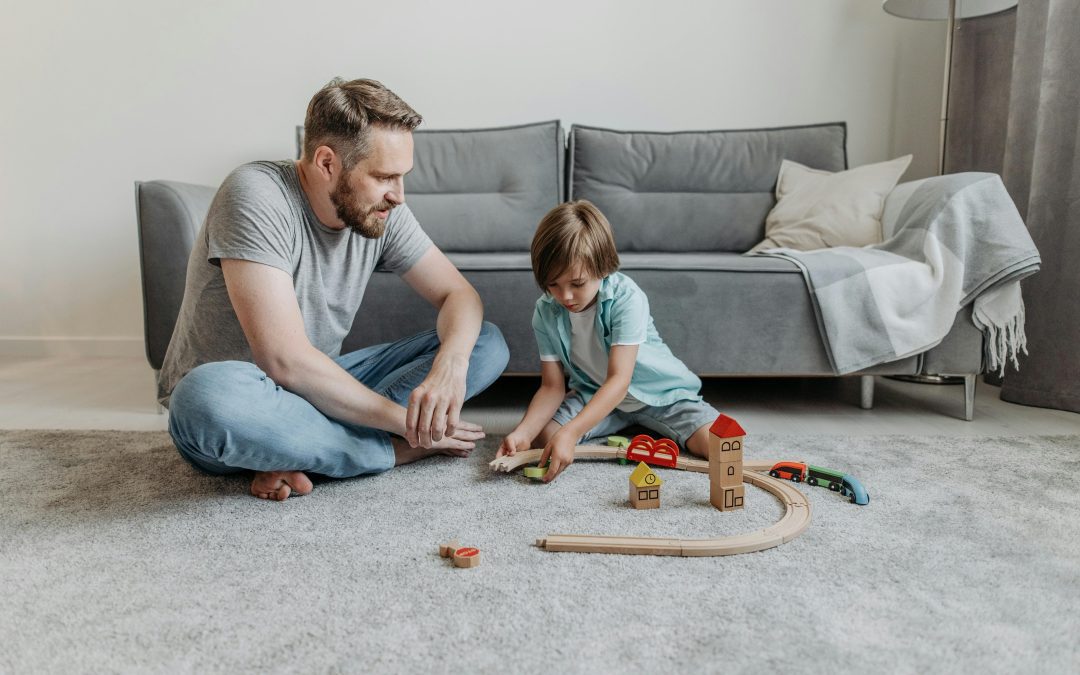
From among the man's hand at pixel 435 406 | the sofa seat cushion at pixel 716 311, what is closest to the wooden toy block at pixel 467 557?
the man's hand at pixel 435 406

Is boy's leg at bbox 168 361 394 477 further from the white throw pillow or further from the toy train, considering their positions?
the white throw pillow

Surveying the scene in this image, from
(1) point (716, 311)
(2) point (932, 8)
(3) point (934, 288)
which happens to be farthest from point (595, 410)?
(2) point (932, 8)

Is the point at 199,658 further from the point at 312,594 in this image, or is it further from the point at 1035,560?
the point at 1035,560

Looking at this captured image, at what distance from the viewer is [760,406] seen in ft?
6.89

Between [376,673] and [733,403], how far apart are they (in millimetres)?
1524

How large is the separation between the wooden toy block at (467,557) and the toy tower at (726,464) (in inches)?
16.5

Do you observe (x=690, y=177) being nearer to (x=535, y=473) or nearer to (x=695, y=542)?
(x=535, y=473)

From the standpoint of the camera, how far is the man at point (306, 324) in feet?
4.04

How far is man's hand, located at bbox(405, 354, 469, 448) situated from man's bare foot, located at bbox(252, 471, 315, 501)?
0.65 ft

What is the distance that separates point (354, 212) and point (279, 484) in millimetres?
486

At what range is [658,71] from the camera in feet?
9.32

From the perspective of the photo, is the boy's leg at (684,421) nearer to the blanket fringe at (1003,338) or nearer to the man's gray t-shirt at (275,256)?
the man's gray t-shirt at (275,256)

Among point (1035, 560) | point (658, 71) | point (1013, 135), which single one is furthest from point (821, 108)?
point (1035, 560)

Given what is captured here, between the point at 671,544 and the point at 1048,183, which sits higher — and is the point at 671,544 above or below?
below
